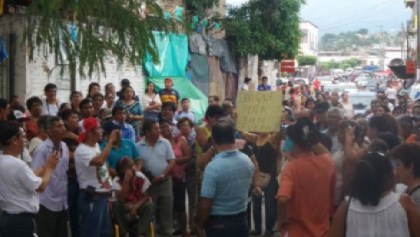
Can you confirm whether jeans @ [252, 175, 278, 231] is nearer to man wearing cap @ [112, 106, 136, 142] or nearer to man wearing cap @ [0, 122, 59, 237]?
man wearing cap @ [112, 106, 136, 142]

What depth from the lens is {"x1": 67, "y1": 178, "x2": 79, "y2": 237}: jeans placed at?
1112 cm

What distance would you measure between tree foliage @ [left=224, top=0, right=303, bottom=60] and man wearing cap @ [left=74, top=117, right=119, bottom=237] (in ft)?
68.1

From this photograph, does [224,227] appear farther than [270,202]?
No

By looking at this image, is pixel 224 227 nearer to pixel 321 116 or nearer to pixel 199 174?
pixel 321 116

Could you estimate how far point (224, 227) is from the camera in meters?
8.23

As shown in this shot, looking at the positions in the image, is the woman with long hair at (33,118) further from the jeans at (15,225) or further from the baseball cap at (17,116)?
the jeans at (15,225)

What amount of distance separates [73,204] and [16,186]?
2.88m

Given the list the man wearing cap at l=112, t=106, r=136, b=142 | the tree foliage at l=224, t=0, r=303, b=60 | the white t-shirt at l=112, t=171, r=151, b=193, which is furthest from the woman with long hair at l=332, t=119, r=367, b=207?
the tree foliage at l=224, t=0, r=303, b=60

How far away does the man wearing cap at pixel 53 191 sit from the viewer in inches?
405

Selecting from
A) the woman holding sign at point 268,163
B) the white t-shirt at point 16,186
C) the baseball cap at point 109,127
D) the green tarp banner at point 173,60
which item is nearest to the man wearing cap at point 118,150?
the baseball cap at point 109,127

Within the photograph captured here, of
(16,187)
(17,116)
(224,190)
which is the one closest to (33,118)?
(17,116)

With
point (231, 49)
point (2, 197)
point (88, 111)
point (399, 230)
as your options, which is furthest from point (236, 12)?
point (399, 230)

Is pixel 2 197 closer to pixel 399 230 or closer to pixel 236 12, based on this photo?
pixel 399 230

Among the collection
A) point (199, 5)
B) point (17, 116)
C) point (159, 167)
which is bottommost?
point (159, 167)
